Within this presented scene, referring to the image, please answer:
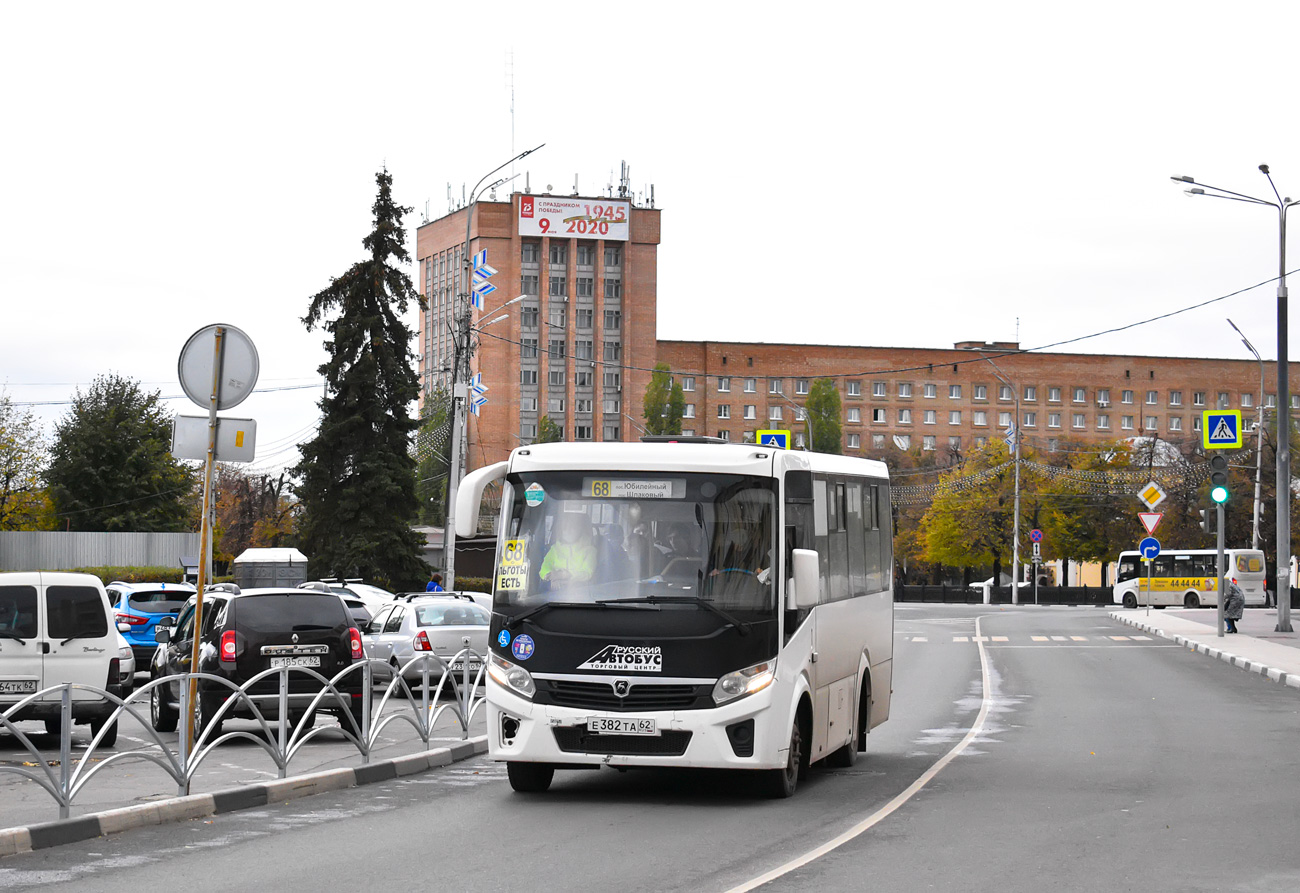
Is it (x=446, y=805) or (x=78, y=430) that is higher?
(x=78, y=430)

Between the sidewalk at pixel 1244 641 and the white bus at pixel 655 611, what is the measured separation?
1629 centimetres

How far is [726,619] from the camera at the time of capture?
11359mm

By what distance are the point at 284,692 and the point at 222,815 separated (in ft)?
5.51

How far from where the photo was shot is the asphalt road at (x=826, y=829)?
8.55 m

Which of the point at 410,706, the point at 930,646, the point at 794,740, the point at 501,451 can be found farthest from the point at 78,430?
the point at 501,451

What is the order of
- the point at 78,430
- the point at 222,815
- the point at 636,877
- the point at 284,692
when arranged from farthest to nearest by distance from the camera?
the point at 78,430 < the point at 284,692 < the point at 222,815 < the point at 636,877

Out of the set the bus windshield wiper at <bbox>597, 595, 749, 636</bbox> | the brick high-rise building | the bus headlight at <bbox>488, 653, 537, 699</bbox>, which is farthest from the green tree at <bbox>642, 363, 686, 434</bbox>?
the bus windshield wiper at <bbox>597, 595, 749, 636</bbox>

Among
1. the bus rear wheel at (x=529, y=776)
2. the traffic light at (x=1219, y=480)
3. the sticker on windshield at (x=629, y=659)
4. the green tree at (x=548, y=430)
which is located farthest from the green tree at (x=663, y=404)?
the sticker on windshield at (x=629, y=659)

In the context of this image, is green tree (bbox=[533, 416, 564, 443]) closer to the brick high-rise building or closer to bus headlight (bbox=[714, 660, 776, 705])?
the brick high-rise building

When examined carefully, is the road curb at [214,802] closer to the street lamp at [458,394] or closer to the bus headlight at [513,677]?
the bus headlight at [513,677]

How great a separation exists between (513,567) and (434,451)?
9201cm

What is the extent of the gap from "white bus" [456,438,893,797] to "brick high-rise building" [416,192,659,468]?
120 m

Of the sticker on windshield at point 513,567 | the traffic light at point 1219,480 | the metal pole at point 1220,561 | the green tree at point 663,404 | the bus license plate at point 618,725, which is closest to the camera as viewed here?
the bus license plate at point 618,725

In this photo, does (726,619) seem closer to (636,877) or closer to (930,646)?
(636,877)
